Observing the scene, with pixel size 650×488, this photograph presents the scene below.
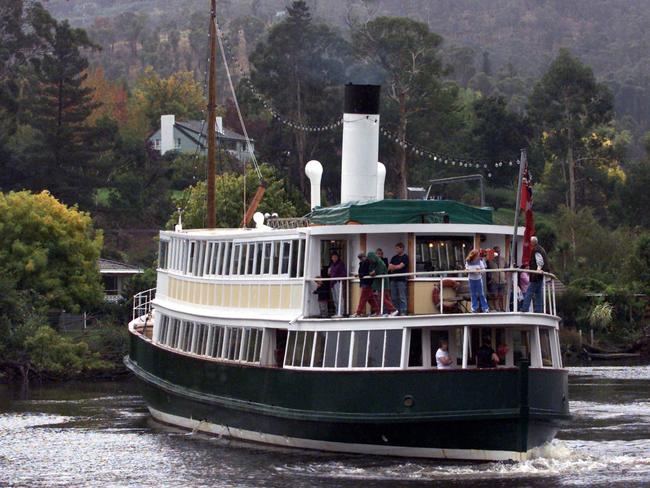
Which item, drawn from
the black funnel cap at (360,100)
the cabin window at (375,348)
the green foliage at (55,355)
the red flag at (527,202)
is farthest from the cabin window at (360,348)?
the green foliage at (55,355)

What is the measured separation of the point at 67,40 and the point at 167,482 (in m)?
66.4

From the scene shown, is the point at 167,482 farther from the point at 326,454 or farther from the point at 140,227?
the point at 140,227

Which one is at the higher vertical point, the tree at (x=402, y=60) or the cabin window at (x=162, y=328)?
the tree at (x=402, y=60)

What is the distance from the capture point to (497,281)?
32375 mm

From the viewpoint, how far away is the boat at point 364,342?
3012 centimetres

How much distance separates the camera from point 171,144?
112125mm

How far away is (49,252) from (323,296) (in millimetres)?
32946

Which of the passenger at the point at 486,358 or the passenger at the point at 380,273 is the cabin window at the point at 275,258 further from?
the passenger at the point at 486,358

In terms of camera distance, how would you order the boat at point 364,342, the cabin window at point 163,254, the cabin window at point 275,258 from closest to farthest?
the boat at point 364,342 → the cabin window at point 275,258 → the cabin window at point 163,254

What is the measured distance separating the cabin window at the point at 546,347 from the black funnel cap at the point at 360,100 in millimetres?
7983

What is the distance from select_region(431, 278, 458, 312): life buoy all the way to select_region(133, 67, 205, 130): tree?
91.1 meters

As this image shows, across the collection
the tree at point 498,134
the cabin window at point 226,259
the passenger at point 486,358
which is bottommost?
the passenger at point 486,358

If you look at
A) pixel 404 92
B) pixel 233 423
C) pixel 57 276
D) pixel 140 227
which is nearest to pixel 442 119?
pixel 404 92

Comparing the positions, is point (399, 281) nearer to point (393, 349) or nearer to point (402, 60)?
point (393, 349)
